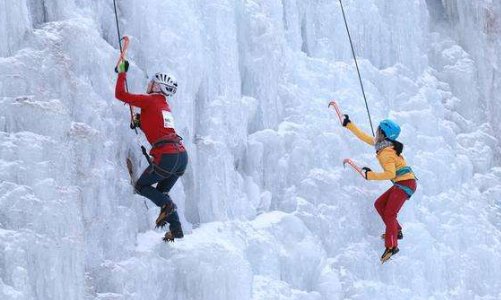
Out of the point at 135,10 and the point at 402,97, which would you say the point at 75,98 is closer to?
the point at 135,10

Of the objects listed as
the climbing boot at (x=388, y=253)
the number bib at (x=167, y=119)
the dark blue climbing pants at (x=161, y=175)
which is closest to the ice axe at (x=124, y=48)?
the number bib at (x=167, y=119)

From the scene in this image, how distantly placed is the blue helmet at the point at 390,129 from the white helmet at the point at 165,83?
2.43 m

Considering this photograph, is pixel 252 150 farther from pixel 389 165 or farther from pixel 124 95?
pixel 124 95

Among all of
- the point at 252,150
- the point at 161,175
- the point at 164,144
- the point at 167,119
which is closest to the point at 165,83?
the point at 167,119

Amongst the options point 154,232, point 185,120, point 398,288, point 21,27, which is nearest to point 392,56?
point 398,288

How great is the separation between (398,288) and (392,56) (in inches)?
124

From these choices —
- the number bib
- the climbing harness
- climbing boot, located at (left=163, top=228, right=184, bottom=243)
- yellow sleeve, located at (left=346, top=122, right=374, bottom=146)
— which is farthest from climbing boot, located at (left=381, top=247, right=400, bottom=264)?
the number bib

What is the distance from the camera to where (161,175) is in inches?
266

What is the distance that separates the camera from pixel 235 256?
24.4 ft

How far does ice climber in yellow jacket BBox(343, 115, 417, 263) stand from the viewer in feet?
27.2

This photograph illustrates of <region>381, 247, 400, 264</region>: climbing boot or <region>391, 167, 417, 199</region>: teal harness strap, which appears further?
<region>381, 247, 400, 264</region>: climbing boot

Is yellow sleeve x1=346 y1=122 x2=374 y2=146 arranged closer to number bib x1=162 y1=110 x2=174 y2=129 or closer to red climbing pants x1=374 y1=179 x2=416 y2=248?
red climbing pants x1=374 y1=179 x2=416 y2=248

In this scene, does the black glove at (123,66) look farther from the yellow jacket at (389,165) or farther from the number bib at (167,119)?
the yellow jacket at (389,165)

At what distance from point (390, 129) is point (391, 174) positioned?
1.54 ft
